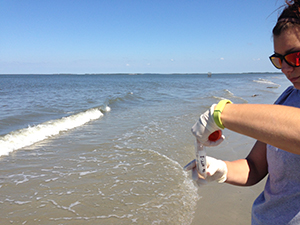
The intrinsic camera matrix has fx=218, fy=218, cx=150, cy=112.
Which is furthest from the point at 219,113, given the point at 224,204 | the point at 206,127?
the point at 224,204

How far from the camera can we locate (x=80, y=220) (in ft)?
11.0

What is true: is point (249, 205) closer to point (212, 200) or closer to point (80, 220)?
point (212, 200)

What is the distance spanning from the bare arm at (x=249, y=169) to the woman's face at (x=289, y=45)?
1.85 feet

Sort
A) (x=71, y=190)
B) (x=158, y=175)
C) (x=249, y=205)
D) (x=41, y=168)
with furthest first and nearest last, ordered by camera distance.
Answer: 1. (x=41, y=168)
2. (x=158, y=175)
3. (x=71, y=190)
4. (x=249, y=205)

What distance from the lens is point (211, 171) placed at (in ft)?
4.58

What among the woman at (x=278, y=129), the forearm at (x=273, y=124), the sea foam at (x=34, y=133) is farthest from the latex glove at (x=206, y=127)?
the sea foam at (x=34, y=133)

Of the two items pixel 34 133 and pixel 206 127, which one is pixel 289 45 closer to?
pixel 206 127

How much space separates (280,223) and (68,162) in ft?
17.5

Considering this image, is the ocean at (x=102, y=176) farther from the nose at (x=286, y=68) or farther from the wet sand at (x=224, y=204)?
the nose at (x=286, y=68)

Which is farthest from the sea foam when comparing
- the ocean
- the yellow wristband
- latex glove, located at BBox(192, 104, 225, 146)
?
the yellow wristband

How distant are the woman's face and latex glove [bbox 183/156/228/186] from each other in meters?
0.65

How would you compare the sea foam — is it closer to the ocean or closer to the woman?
the ocean

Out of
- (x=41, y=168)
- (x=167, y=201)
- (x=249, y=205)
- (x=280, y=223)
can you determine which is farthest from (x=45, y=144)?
(x=280, y=223)

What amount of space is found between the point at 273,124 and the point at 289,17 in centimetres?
65
